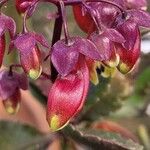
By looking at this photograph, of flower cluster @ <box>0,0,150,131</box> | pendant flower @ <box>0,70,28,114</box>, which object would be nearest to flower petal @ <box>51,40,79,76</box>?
flower cluster @ <box>0,0,150,131</box>

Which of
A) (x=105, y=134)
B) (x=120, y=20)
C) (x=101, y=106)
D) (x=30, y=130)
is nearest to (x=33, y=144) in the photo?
(x=30, y=130)

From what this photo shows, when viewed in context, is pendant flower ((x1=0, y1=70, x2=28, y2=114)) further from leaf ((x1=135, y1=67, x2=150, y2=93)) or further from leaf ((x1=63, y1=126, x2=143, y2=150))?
leaf ((x1=135, y1=67, x2=150, y2=93))

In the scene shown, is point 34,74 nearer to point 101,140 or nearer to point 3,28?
point 3,28

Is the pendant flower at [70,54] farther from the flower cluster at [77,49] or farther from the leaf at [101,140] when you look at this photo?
the leaf at [101,140]

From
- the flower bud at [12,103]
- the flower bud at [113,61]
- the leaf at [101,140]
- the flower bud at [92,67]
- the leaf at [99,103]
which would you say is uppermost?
the flower bud at [113,61]

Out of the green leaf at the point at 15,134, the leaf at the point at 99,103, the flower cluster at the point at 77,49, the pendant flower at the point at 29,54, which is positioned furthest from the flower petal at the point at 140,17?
the green leaf at the point at 15,134

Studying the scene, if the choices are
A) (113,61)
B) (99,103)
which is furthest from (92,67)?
(99,103)

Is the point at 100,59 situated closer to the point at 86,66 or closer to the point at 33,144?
the point at 86,66
